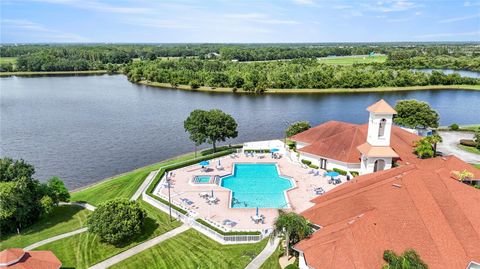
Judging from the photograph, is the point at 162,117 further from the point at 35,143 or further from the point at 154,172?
the point at 154,172

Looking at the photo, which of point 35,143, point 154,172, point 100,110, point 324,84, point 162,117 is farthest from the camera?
point 324,84

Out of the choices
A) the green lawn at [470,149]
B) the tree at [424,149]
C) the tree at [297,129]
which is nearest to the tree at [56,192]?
the tree at [297,129]

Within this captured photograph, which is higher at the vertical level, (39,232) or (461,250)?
(461,250)

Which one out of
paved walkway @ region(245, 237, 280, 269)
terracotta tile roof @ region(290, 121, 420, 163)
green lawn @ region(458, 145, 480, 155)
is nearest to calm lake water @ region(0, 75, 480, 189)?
terracotta tile roof @ region(290, 121, 420, 163)

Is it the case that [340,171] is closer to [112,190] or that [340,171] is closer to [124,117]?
[112,190]

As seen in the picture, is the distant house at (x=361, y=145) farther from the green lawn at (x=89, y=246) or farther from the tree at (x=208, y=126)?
the green lawn at (x=89, y=246)

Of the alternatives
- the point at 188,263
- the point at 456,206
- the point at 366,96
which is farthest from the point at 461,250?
the point at 366,96

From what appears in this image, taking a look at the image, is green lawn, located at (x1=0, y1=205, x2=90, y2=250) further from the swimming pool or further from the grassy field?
the swimming pool
